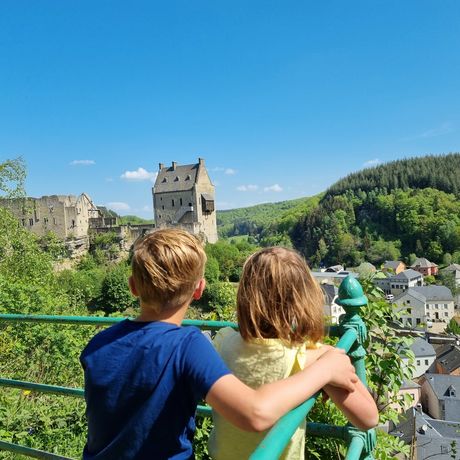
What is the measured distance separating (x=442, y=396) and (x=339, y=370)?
32826 millimetres

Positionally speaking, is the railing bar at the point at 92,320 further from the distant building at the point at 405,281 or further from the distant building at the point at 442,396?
the distant building at the point at 405,281

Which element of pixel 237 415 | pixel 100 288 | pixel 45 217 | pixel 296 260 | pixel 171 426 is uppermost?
pixel 45 217

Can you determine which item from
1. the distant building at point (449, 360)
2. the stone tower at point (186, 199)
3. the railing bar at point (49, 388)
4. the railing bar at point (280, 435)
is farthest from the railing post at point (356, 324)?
the stone tower at point (186, 199)

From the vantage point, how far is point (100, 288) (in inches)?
1222

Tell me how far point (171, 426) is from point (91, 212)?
4461 centimetres

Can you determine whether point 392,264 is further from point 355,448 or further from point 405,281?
point 355,448

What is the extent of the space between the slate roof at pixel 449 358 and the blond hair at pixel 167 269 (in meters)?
41.1

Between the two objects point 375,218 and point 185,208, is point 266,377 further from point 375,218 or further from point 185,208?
point 375,218

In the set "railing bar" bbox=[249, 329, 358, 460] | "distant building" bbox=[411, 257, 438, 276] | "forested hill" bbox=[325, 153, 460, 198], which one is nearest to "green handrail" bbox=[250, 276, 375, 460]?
"railing bar" bbox=[249, 329, 358, 460]

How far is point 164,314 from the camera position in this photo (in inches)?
57.8

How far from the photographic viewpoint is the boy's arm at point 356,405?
4.34 ft

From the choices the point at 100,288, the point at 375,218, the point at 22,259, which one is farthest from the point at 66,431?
the point at 375,218

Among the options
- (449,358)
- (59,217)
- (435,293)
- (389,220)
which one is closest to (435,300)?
(435,293)

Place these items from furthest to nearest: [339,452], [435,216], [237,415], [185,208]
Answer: [435,216] < [185,208] < [339,452] < [237,415]
